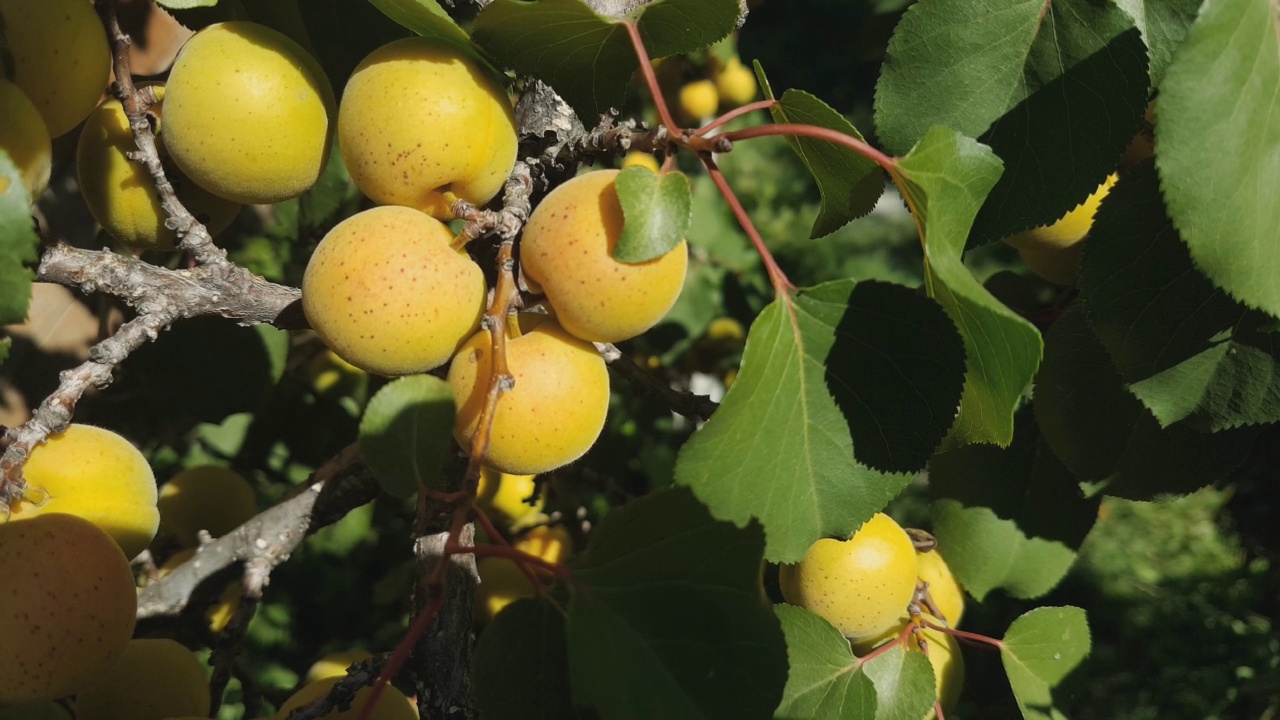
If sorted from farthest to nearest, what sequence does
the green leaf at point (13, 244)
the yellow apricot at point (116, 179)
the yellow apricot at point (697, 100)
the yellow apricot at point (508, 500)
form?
the yellow apricot at point (697, 100) < the yellow apricot at point (508, 500) < the yellow apricot at point (116, 179) < the green leaf at point (13, 244)

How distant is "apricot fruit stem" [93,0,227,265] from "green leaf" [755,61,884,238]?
470 mm

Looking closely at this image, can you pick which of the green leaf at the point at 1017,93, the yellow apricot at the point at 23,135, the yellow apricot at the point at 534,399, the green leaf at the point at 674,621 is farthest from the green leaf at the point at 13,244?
the green leaf at the point at 1017,93

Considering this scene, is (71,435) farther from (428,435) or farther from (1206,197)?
(1206,197)

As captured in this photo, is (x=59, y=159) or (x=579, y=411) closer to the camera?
(x=579, y=411)

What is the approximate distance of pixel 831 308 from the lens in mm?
692

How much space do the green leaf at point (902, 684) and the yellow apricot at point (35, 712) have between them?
683 mm

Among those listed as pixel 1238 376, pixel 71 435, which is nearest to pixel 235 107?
pixel 71 435

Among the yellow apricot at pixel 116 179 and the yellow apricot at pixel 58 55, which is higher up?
the yellow apricot at pixel 58 55

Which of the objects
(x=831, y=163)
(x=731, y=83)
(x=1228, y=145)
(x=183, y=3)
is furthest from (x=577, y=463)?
(x=731, y=83)

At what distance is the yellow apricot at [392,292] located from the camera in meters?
0.64

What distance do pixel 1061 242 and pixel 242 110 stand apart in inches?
31.0

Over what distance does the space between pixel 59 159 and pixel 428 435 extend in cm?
76

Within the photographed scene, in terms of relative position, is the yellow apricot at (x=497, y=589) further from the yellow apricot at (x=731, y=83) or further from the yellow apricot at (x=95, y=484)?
the yellow apricot at (x=731, y=83)

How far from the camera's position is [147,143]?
742 mm
